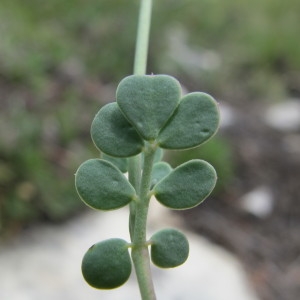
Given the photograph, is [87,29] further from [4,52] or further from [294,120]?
[294,120]

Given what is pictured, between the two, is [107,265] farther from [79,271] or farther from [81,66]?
[81,66]

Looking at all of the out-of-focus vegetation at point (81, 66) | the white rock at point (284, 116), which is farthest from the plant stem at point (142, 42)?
the white rock at point (284, 116)

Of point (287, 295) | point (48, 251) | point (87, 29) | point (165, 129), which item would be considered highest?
point (165, 129)

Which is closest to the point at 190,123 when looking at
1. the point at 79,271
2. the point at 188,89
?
the point at 79,271

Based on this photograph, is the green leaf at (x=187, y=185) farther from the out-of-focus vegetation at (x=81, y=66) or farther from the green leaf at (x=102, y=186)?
the out-of-focus vegetation at (x=81, y=66)

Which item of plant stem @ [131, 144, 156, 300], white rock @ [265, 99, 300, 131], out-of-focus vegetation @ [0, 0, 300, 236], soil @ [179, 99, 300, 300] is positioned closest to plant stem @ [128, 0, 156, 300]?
plant stem @ [131, 144, 156, 300]

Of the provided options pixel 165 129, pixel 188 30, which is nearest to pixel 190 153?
pixel 188 30

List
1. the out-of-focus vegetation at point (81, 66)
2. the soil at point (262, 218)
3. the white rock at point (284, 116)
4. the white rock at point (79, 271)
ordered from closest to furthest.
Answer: the white rock at point (79, 271), the out-of-focus vegetation at point (81, 66), the soil at point (262, 218), the white rock at point (284, 116)

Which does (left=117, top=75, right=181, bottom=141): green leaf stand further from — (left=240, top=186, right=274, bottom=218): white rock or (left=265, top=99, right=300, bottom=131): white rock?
(left=265, top=99, right=300, bottom=131): white rock
